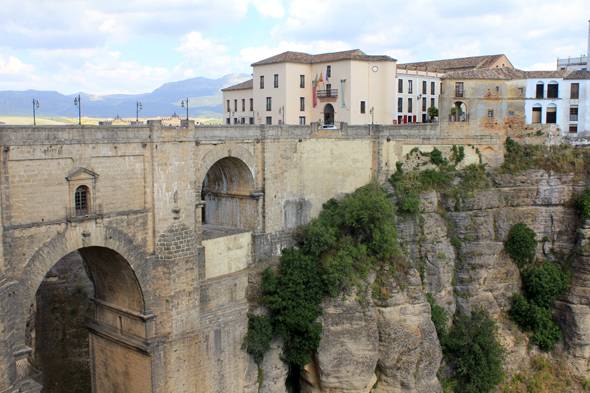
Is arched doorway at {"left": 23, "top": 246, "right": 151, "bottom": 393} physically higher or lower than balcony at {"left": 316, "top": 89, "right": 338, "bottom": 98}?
lower

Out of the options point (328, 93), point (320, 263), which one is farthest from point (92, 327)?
point (328, 93)

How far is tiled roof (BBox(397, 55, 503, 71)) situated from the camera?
44469mm

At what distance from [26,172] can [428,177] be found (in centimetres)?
2255

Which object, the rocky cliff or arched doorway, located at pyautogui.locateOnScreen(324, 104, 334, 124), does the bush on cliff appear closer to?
the rocky cliff

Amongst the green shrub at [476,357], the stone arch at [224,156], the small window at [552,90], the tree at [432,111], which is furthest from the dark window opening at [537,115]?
the stone arch at [224,156]

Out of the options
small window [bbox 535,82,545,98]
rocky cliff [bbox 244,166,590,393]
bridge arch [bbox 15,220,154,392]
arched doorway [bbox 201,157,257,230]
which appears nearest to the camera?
bridge arch [bbox 15,220,154,392]

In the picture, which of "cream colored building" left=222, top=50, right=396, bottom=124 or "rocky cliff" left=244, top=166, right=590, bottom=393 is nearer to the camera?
"rocky cliff" left=244, top=166, right=590, bottom=393

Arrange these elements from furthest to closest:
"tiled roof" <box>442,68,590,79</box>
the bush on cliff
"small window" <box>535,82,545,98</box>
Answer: "small window" <box>535,82,545,98</box>, "tiled roof" <box>442,68,590,79</box>, the bush on cliff

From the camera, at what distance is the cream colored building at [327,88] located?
4106 cm

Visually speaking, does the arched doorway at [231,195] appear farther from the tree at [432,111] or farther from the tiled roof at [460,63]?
the tiled roof at [460,63]

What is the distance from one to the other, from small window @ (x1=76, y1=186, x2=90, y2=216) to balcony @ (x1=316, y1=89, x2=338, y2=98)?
23341 millimetres

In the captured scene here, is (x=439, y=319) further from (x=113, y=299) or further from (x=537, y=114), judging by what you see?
(x=113, y=299)

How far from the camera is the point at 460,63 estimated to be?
46594mm

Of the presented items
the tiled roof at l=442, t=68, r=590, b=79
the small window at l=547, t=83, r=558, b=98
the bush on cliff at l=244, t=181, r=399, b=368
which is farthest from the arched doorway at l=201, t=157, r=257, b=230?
the small window at l=547, t=83, r=558, b=98
